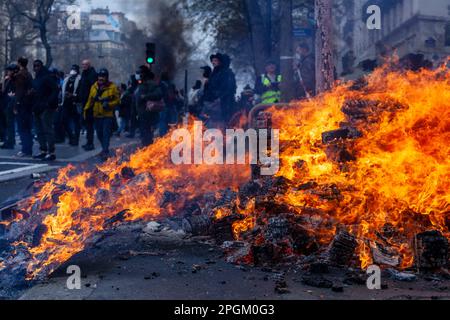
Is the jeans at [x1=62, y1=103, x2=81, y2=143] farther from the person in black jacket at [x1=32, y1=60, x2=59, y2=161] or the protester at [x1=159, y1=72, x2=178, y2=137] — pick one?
the person in black jacket at [x1=32, y1=60, x2=59, y2=161]

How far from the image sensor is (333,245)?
6.06 meters

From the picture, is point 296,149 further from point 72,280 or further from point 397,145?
point 72,280

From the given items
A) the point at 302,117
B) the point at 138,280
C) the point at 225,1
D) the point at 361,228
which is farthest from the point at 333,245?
the point at 225,1

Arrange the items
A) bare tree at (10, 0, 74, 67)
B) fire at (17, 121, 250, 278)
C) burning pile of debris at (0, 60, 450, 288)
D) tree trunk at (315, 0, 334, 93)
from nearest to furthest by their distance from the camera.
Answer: burning pile of debris at (0, 60, 450, 288) < fire at (17, 121, 250, 278) < tree trunk at (315, 0, 334, 93) < bare tree at (10, 0, 74, 67)

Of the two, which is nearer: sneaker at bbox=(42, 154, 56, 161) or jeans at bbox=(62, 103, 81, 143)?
sneaker at bbox=(42, 154, 56, 161)

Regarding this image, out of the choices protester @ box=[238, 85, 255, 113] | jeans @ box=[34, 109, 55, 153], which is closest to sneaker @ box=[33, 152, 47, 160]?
jeans @ box=[34, 109, 55, 153]

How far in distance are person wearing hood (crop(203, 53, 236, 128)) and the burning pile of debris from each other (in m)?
4.52

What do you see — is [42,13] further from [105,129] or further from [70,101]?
[105,129]

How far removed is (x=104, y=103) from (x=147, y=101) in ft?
3.24

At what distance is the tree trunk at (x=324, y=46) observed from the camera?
1063 centimetres

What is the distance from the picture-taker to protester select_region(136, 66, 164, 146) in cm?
1464

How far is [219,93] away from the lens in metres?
14.2
